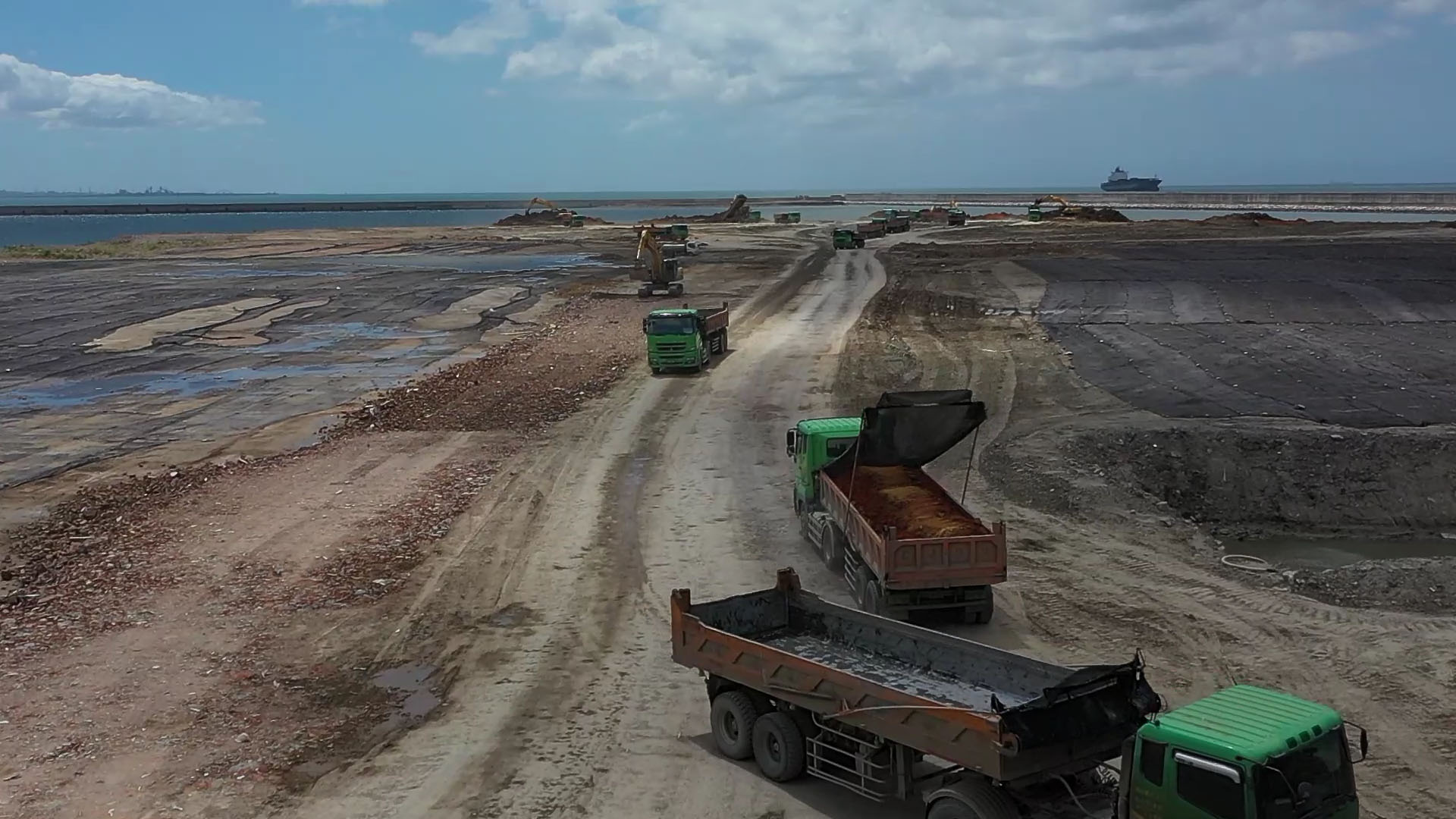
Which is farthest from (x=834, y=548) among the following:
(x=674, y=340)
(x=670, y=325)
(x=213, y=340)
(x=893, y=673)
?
(x=213, y=340)

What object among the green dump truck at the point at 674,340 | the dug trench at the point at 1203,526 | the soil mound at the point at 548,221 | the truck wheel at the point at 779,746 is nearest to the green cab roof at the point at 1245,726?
the dug trench at the point at 1203,526

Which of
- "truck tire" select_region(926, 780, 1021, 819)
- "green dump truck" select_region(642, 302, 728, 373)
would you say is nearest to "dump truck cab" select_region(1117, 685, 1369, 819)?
"truck tire" select_region(926, 780, 1021, 819)

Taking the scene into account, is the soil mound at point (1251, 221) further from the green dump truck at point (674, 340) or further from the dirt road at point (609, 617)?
the dirt road at point (609, 617)

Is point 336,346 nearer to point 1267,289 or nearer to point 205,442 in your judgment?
point 205,442

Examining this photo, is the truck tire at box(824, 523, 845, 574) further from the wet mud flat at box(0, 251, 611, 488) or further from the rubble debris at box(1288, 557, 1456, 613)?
the wet mud flat at box(0, 251, 611, 488)

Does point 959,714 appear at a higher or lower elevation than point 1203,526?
higher

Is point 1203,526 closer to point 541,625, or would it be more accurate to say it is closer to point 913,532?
point 913,532

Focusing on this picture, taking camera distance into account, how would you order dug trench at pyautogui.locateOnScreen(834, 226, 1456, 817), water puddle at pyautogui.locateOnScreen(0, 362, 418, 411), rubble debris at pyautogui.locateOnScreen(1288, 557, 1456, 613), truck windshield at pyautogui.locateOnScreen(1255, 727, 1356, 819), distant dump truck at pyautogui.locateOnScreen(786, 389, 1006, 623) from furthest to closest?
water puddle at pyautogui.locateOnScreen(0, 362, 418, 411) → rubble debris at pyautogui.locateOnScreen(1288, 557, 1456, 613) → distant dump truck at pyautogui.locateOnScreen(786, 389, 1006, 623) → dug trench at pyautogui.locateOnScreen(834, 226, 1456, 817) → truck windshield at pyautogui.locateOnScreen(1255, 727, 1356, 819)
